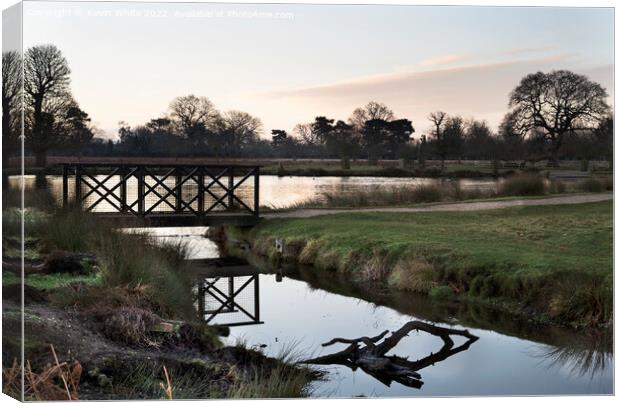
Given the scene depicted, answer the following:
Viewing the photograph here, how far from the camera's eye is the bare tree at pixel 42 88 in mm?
Answer: 5711

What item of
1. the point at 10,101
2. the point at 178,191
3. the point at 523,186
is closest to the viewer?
the point at 10,101

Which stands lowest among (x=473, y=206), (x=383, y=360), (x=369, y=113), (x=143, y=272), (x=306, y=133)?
(x=383, y=360)

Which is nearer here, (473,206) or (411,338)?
(411,338)

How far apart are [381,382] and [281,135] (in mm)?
2608

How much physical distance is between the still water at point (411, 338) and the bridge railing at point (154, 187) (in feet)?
1.83

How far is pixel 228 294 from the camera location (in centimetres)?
870

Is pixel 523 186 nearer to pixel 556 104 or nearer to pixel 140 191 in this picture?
pixel 556 104

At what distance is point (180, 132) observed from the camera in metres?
8.30

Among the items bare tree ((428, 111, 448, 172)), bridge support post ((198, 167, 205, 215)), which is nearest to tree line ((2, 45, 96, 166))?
bridge support post ((198, 167, 205, 215))

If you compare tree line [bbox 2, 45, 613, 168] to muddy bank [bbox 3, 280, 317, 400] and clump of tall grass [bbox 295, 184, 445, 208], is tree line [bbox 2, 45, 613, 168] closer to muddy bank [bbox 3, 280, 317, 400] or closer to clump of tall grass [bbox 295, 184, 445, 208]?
clump of tall grass [bbox 295, 184, 445, 208]

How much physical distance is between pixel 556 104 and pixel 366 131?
5.52 feet

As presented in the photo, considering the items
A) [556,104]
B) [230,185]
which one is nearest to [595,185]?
[556,104]

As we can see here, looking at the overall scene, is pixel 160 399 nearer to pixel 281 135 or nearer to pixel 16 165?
pixel 16 165

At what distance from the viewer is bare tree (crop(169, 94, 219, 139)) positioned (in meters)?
8.27
